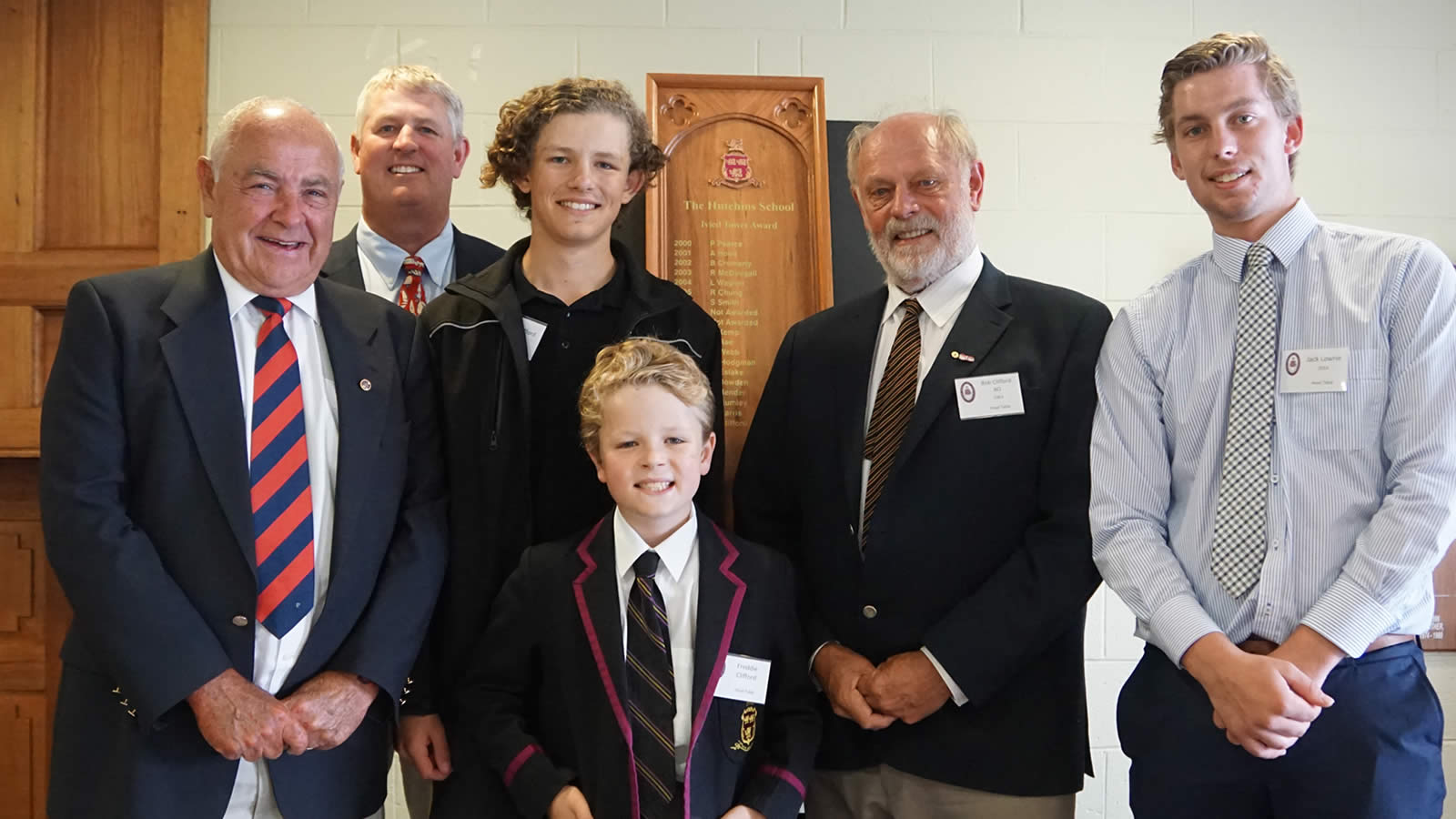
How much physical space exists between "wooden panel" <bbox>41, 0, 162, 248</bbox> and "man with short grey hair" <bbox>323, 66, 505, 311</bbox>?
972 millimetres

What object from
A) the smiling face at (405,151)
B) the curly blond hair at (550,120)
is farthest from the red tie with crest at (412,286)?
the curly blond hair at (550,120)

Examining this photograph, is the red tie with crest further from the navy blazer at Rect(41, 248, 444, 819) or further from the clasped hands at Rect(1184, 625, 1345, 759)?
the clasped hands at Rect(1184, 625, 1345, 759)

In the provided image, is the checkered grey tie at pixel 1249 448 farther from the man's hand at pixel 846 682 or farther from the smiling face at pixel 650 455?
the smiling face at pixel 650 455

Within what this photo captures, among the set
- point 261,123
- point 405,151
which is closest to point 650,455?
point 261,123

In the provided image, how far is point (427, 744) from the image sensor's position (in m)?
2.21

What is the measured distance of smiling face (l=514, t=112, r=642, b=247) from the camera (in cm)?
233

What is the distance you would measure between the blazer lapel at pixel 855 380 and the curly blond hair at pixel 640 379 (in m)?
0.31

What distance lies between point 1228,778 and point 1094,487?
1.75 ft

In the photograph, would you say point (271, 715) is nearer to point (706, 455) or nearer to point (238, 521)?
point (238, 521)

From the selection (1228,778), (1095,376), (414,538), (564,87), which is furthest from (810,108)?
(1228,778)

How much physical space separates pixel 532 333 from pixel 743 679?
2.71 feet

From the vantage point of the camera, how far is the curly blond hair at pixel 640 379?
2086 mm

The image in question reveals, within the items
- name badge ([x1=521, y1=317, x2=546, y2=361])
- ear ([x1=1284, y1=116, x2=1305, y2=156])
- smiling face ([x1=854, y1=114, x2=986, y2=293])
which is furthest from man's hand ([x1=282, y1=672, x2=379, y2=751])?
ear ([x1=1284, y1=116, x2=1305, y2=156])

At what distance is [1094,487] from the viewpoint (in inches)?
82.4
